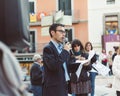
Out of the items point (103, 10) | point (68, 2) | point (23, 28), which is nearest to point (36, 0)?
point (68, 2)

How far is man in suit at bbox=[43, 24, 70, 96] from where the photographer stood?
482cm

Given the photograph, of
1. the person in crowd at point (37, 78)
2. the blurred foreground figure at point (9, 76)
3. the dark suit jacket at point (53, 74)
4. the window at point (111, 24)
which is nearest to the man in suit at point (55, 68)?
the dark suit jacket at point (53, 74)

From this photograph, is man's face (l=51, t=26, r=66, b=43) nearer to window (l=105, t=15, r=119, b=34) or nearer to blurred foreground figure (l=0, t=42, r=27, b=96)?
blurred foreground figure (l=0, t=42, r=27, b=96)

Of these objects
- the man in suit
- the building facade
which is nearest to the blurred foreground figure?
the man in suit

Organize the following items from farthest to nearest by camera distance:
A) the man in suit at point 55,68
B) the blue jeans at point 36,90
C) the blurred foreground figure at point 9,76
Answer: the blue jeans at point 36,90
the man in suit at point 55,68
the blurred foreground figure at point 9,76

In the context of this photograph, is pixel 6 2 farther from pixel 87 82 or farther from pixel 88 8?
pixel 88 8

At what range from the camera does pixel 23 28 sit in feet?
6.23

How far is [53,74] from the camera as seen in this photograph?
4922 millimetres

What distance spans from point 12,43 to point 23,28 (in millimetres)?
85

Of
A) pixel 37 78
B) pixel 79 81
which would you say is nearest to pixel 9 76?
pixel 79 81

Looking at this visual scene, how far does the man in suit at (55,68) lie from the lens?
15.8 ft

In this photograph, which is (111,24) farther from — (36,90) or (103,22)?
(36,90)

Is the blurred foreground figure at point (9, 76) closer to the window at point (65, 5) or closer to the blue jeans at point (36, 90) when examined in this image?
the blue jeans at point (36, 90)

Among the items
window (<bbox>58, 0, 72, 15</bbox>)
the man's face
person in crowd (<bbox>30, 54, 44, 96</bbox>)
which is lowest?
person in crowd (<bbox>30, 54, 44, 96</bbox>)
